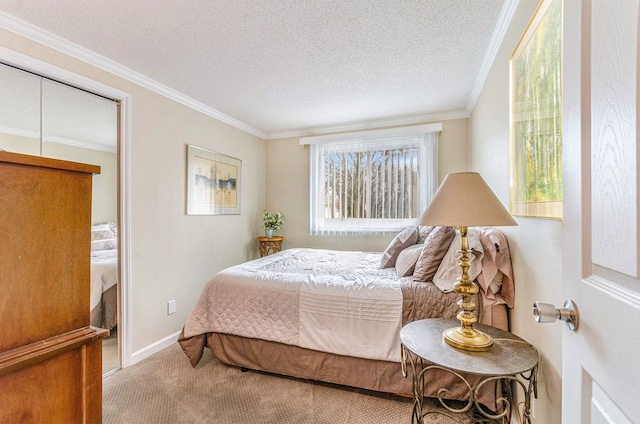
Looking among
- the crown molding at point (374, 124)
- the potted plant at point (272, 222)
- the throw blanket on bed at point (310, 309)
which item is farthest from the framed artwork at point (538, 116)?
the potted plant at point (272, 222)

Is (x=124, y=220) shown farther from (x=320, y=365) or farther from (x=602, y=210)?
(x=602, y=210)

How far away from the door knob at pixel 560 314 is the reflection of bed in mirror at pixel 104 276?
261 cm

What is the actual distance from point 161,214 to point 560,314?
9.27 ft

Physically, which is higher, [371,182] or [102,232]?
[371,182]

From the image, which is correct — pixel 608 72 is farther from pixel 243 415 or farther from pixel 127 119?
pixel 127 119

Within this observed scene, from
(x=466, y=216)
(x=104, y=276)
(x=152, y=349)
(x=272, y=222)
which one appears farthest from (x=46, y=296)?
(x=272, y=222)

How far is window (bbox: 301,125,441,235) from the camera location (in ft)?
11.2

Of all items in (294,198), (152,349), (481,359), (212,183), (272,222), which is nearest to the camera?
(481,359)

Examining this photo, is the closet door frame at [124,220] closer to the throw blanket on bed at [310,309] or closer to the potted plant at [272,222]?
the throw blanket on bed at [310,309]

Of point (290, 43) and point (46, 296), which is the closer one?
point (46, 296)

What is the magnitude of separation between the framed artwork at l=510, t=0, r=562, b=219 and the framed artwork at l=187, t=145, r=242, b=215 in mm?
2797

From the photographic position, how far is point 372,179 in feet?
12.0

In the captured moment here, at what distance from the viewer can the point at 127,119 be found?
2281 millimetres

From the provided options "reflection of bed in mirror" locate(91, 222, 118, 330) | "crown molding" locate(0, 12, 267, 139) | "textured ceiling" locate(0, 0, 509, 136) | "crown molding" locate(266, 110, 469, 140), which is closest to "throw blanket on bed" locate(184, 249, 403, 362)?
"reflection of bed in mirror" locate(91, 222, 118, 330)
